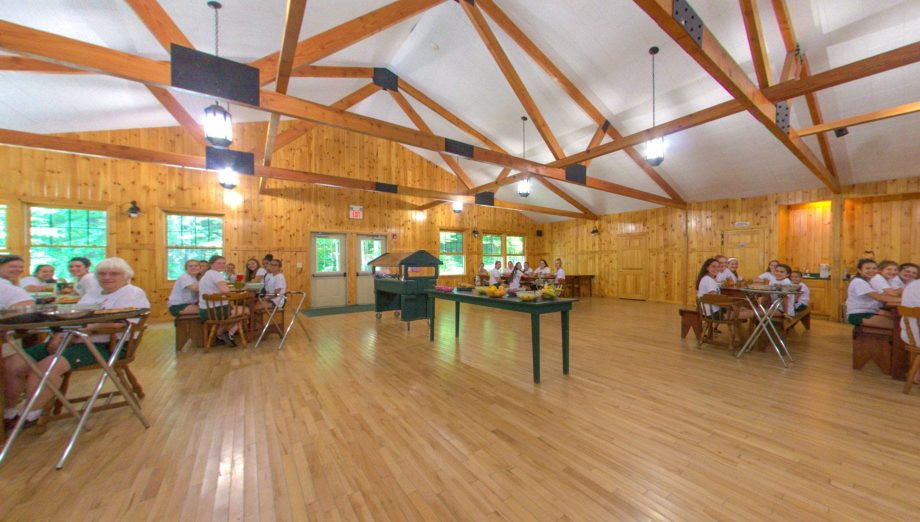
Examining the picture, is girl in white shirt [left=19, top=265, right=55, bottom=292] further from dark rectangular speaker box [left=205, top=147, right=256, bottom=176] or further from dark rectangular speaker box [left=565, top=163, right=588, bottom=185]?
dark rectangular speaker box [left=565, top=163, right=588, bottom=185]

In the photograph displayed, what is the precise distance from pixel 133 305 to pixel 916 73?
9011mm

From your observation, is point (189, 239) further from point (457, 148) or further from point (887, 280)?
point (887, 280)

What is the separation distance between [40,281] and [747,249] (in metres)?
13.2

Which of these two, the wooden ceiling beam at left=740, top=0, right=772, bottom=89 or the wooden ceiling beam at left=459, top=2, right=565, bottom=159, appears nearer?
the wooden ceiling beam at left=740, top=0, right=772, bottom=89

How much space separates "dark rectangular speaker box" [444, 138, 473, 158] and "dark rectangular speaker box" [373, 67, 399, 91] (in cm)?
248

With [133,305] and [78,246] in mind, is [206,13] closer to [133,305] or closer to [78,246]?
[133,305]

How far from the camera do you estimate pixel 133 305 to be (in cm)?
288

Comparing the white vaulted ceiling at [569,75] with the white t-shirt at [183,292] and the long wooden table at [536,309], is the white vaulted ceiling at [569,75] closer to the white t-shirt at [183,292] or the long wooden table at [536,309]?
the white t-shirt at [183,292]

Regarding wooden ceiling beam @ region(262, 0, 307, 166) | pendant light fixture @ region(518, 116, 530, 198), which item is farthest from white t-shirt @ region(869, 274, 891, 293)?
wooden ceiling beam @ region(262, 0, 307, 166)

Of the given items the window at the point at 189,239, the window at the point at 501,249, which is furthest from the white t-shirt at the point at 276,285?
the window at the point at 501,249

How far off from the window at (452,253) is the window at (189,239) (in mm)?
6017

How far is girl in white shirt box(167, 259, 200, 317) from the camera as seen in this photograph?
15.6ft

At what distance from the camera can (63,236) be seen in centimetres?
623

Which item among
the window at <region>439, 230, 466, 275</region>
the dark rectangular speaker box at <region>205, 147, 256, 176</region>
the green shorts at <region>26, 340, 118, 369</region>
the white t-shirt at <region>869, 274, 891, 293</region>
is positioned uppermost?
the dark rectangular speaker box at <region>205, 147, 256, 176</region>
